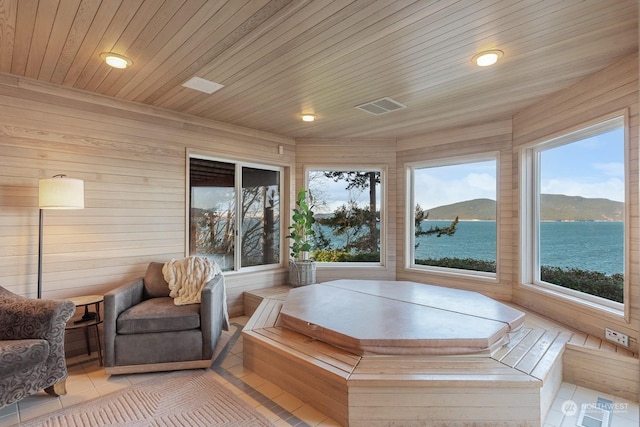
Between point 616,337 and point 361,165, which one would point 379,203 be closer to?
point 361,165

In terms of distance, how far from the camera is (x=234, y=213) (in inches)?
167

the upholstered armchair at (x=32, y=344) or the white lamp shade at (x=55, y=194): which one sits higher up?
the white lamp shade at (x=55, y=194)

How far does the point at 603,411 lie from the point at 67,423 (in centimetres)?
343

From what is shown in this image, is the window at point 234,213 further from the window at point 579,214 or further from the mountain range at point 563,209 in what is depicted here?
the window at point 579,214

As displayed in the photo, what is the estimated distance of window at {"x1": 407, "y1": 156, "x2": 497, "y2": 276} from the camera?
415cm

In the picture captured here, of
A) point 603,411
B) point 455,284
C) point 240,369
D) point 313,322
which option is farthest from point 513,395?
point 455,284

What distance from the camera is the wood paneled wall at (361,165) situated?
4672mm

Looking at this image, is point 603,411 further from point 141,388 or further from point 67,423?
point 67,423

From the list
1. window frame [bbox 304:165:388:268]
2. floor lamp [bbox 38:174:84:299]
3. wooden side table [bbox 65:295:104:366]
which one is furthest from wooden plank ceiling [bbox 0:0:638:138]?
wooden side table [bbox 65:295:104:366]

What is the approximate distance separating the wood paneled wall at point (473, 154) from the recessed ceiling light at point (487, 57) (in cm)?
161

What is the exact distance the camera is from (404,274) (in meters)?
4.61

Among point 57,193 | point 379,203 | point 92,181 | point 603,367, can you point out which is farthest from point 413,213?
point 57,193

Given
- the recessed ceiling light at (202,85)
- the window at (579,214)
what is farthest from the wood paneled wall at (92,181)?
the window at (579,214)

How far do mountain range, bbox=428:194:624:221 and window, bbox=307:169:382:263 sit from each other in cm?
120
